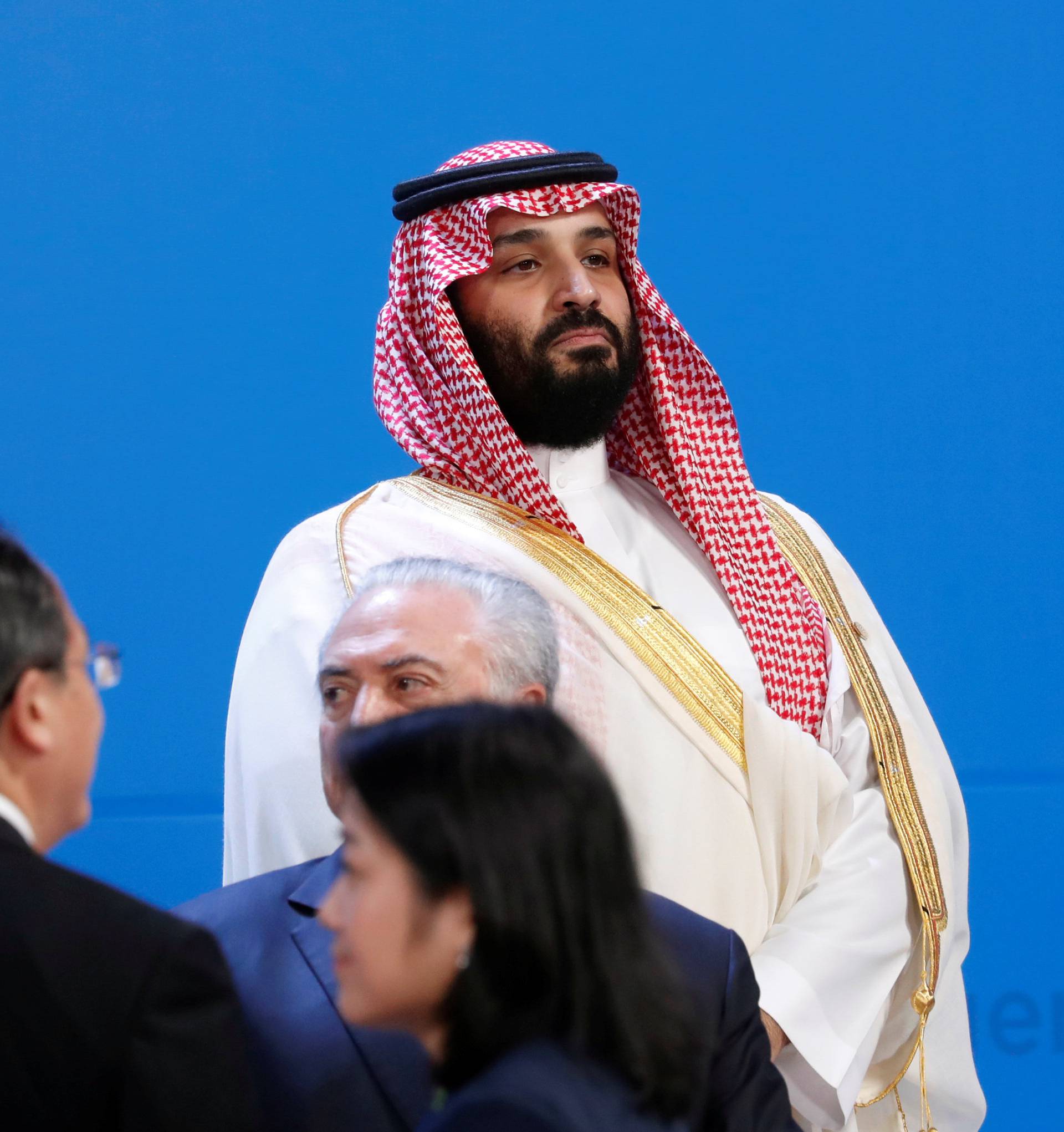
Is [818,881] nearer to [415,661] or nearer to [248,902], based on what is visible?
[415,661]

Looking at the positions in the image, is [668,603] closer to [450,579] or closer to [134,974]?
[450,579]

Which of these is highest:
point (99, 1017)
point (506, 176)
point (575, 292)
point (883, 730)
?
point (506, 176)

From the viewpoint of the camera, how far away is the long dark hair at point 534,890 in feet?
3.70

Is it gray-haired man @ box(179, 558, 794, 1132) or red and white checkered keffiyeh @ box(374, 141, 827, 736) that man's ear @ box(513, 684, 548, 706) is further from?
red and white checkered keffiyeh @ box(374, 141, 827, 736)

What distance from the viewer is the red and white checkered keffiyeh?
8.08ft

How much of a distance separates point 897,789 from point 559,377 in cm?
79

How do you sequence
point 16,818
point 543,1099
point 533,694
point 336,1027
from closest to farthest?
point 543,1099
point 16,818
point 336,1027
point 533,694

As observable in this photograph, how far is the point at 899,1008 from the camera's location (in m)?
2.33

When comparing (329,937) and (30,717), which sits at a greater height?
(30,717)

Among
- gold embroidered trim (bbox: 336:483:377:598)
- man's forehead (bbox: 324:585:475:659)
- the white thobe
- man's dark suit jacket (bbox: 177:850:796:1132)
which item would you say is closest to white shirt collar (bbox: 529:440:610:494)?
the white thobe

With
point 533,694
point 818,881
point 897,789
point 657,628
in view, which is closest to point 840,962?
point 818,881

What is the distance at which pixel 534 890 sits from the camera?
1.13 m

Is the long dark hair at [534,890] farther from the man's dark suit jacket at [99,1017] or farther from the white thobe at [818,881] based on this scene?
the white thobe at [818,881]

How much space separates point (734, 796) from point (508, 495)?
574 mm
